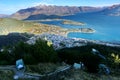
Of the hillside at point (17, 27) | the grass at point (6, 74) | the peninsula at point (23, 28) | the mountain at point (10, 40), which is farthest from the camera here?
the hillside at point (17, 27)

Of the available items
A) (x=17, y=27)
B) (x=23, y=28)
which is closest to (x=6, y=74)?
(x=23, y=28)

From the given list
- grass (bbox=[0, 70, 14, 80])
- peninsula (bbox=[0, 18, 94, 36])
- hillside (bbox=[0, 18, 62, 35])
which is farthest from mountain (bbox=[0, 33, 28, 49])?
grass (bbox=[0, 70, 14, 80])

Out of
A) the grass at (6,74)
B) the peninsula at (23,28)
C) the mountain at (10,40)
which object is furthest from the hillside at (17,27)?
the grass at (6,74)

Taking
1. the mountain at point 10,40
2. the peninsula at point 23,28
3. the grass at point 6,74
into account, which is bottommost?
the peninsula at point 23,28

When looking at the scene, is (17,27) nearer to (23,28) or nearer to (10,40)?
(23,28)

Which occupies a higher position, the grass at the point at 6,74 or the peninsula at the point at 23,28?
the grass at the point at 6,74

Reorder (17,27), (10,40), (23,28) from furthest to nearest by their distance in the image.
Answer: (17,27) < (23,28) < (10,40)

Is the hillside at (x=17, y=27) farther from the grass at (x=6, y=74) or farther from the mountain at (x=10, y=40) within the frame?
the grass at (x=6, y=74)

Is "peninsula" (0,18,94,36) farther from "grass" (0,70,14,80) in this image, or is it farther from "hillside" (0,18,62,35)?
"grass" (0,70,14,80)

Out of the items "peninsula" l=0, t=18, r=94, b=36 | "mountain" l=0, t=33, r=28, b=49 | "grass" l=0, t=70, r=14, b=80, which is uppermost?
"grass" l=0, t=70, r=14, b=80

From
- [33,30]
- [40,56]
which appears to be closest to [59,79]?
[40,56]

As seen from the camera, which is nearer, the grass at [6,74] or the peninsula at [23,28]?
the grass at [6,74]
